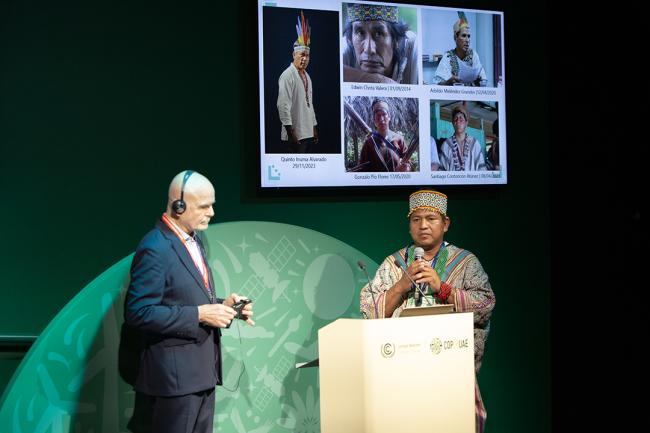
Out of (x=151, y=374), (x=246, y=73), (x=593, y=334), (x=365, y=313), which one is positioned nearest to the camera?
(x=151, y=374)

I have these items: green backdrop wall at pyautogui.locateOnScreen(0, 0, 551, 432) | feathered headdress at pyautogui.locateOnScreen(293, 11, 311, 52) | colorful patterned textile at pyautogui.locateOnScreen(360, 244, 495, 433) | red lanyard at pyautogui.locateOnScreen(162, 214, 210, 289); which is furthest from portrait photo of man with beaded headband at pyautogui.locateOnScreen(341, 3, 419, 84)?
red lanyard at pyautogui.locateOnScreen(162, 214, 210, 289)

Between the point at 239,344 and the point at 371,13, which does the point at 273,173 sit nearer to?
the point at 239,344

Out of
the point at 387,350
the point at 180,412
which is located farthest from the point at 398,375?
the point at 180,412

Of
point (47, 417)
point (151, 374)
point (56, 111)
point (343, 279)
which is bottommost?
point (47, 417)

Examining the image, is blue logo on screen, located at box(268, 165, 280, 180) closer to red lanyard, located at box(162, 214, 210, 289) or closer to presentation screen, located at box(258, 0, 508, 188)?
presentation screen, located at box(258, 0, 508, 188)

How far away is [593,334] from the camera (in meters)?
4.54

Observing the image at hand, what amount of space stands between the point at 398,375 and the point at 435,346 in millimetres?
175

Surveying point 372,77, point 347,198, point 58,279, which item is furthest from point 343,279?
point 58,279

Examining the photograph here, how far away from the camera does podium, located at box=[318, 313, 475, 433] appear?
2.44 m

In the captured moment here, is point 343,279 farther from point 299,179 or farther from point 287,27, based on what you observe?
point 287,27

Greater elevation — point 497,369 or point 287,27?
point 287,27

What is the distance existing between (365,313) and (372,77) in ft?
4.54

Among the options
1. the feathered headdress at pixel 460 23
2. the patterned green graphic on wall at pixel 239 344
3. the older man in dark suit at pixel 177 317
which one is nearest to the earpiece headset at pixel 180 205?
the older man in dark suit at pixel 177 317

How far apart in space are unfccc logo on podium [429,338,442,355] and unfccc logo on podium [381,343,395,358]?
0.15 metres
